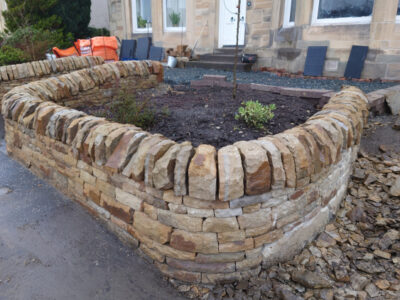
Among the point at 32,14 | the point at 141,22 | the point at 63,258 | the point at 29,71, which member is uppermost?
the point at 32,14

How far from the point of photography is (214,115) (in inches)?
133

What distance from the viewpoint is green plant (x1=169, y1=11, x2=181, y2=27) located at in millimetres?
11407

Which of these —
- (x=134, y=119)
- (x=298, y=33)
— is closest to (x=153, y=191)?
(x=134, y=119)

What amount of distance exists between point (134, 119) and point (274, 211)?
183 cm

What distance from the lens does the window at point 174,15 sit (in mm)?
11336

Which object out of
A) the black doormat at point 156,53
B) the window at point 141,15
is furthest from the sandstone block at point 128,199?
the window at point 141,15

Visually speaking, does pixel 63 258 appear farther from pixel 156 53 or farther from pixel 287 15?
pixel 156 53

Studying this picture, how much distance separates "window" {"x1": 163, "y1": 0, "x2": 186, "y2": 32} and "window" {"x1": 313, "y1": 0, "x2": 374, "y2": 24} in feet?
17.5

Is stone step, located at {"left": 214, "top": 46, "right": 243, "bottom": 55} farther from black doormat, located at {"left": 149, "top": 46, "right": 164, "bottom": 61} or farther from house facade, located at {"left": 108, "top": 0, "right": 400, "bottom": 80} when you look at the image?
black doormat, located at {"left": 149, "top": 46, "right": 164, "bottom": 61}

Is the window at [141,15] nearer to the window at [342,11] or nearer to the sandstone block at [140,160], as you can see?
the window at [342,11]

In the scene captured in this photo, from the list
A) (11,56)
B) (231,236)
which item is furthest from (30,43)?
(231,236)

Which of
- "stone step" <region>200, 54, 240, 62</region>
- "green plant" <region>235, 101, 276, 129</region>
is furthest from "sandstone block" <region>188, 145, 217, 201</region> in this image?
"stone step" <region>200, 54, 240, 62</region>

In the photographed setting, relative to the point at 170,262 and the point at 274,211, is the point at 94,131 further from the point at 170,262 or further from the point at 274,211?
the point at 274,211

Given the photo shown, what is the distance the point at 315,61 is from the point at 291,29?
1239mm
